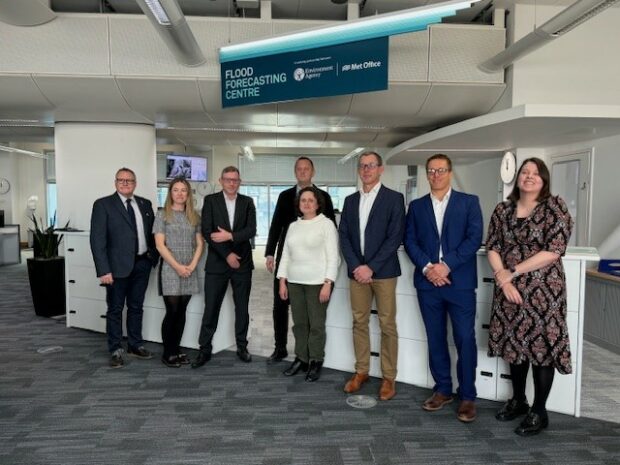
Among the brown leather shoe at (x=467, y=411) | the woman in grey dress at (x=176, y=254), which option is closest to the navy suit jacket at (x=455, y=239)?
the brown leather shoe at (x=467, y=411)

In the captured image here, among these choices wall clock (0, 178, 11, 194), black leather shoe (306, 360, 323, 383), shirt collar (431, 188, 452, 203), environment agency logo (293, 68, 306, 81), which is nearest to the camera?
shirt collar (431, 188, 452, 203)

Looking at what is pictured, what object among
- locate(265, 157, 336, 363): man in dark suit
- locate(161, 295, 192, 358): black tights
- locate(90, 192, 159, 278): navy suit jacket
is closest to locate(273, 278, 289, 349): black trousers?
locate(265, 157, 336, 363): man in dark suit

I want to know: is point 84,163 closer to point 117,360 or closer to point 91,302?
point 91,302

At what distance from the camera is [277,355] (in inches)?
148

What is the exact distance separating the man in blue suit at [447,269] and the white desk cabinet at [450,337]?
0.31 m

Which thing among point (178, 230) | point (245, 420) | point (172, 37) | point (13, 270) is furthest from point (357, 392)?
point (13, 270)

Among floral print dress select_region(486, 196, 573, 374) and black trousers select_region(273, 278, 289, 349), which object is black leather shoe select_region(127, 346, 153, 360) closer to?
black trousers select_region(273, 278, 289, 349)

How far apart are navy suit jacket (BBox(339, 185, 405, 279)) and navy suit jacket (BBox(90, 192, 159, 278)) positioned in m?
1.76

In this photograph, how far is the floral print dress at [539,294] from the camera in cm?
246

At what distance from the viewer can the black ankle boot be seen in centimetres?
344

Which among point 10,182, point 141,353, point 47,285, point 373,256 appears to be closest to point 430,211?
point 373,256

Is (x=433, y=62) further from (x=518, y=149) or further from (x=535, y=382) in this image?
(x=535, y=382)

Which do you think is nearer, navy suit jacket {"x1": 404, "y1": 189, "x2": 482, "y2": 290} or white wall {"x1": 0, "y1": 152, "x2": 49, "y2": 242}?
navy suit jacket {"x1": 404, "y1": 189, "x2": 482, "y2": 290}

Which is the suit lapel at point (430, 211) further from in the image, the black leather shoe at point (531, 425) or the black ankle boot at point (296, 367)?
the black ankle boot at point (296, 367)
